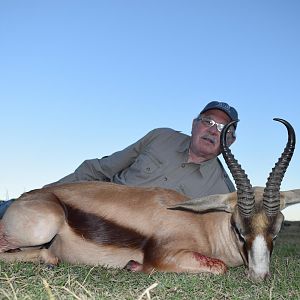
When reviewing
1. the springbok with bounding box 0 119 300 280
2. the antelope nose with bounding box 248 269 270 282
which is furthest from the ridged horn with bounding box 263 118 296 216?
the antelope nose with bounding box 248 269 270 282

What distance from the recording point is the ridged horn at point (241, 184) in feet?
16.8

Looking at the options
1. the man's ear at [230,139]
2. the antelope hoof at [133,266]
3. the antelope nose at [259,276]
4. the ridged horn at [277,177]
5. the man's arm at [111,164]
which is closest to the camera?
the antelope nose at [259,276]

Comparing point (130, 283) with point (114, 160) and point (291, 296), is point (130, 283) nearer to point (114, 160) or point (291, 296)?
point (291, 296)

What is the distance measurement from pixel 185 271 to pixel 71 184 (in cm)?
163

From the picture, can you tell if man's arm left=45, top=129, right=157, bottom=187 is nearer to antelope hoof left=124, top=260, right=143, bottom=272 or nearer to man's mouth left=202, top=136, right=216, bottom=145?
man's mouth left=202, top=136, right=216, bottom=145

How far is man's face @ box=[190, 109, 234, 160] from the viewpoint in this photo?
7070mm

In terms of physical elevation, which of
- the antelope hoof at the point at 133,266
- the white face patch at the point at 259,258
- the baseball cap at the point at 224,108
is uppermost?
the baseball cap at the point at 224,108

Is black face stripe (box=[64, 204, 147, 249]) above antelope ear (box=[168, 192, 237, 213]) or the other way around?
the other way around

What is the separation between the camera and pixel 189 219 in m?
5.60

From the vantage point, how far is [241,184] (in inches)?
207

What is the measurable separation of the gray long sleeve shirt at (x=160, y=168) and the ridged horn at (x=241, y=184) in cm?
165

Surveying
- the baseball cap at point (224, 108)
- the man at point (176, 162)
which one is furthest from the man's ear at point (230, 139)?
the baseball cap at point (224, 108)

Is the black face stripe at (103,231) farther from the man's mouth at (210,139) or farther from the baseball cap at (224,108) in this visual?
the baseball cap at (224,108)

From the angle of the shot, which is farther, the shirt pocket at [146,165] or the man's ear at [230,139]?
the man's ear at [230,139]
